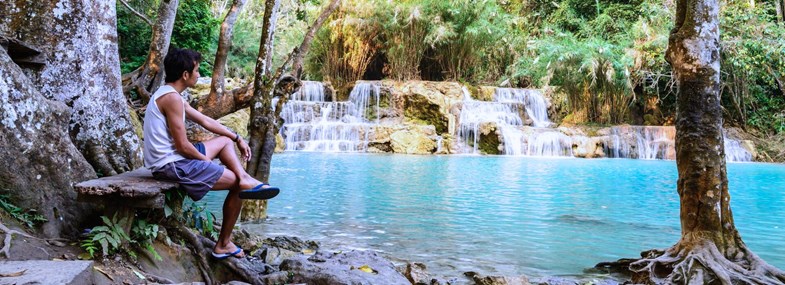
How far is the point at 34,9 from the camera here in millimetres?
3799

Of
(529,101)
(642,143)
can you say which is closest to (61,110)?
(642,143)

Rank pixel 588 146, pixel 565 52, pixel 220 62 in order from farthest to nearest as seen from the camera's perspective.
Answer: pixel 565 52
pixel 588 146
pixel 220 62

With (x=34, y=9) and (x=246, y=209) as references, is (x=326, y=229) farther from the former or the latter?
(x=34, y=9)

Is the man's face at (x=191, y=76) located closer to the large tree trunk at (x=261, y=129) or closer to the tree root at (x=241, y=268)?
the tree root at (x=241, y=268)

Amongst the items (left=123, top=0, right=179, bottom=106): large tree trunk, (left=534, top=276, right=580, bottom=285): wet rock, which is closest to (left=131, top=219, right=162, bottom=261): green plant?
(left=534, top=276, right=580, bottom=285): wet rock

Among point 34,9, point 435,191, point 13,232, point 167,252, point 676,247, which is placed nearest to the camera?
point 13,232

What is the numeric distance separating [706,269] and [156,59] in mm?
8167

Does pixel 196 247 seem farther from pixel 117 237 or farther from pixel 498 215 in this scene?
pixel 498 215

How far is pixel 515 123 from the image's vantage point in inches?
973

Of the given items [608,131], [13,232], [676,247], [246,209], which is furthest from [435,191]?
[608,131]

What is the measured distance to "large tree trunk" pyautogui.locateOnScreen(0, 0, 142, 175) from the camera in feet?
12.5

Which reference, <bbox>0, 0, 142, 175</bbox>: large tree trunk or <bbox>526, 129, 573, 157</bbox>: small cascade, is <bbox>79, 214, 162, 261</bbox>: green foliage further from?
<bbox>526, 129, 573, 157</bbox>: small cascade

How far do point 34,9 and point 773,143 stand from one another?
82.9 ft

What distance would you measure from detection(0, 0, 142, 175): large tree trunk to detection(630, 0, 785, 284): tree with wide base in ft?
12.8
